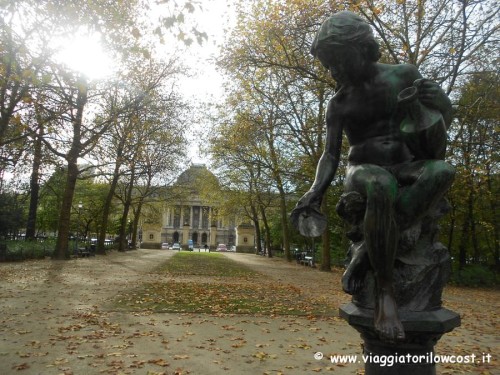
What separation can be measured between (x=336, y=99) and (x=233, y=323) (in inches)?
244

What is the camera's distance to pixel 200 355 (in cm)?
580

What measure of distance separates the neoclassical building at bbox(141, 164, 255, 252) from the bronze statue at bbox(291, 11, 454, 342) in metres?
36.4

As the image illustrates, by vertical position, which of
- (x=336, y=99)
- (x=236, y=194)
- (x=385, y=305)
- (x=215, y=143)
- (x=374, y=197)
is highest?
(x=215, y=143)

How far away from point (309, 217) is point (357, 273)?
462 mm

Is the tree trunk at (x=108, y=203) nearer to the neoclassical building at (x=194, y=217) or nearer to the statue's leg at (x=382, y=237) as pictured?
the neoclassical building at (x=194, y=217)

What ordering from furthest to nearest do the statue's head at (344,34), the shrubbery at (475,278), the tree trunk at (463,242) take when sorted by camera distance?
→ the tree trunk at (463,242), the shrubbery at (475,278), the statue's head at (344,34)

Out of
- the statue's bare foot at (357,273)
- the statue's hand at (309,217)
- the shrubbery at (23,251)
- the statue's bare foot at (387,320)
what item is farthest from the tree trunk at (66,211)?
the statue's bare foot at (387,320)

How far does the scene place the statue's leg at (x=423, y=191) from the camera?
2.50 metres

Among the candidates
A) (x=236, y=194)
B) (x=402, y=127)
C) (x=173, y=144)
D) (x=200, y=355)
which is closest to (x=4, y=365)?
(x=200, y=355)

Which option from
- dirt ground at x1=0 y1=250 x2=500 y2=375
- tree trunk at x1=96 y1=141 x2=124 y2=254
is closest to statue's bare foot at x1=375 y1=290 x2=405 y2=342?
dirt ground at x1=0 y1=250 x2=500 y2=375

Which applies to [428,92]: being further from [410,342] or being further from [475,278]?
[475,278]

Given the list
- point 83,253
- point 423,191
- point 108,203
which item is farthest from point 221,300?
point 108,203

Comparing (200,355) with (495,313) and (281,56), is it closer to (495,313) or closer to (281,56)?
(495,313)

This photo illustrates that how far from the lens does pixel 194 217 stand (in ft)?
355
